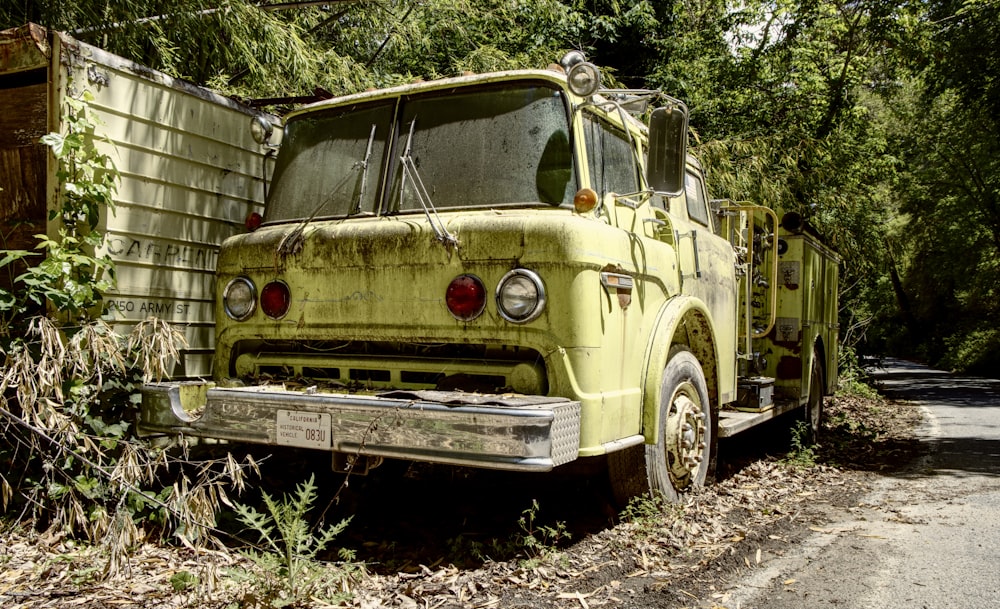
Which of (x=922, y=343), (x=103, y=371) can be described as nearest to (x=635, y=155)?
(x=103, y=371)

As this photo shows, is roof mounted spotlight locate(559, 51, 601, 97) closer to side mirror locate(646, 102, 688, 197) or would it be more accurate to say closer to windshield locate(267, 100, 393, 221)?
side mirror locate(646, 102, 688, 197)

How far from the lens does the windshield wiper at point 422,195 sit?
4.19m

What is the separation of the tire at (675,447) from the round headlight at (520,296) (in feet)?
3.74

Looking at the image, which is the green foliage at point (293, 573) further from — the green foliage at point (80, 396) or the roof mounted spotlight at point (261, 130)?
the roof mounted spotlight at point (261, 130)

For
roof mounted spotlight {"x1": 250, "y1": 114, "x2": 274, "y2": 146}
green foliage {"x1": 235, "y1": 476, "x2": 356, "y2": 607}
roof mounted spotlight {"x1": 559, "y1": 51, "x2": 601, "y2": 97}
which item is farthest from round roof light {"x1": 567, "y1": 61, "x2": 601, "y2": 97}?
green foliage {"x1": 235, "y1": 476, "x2": 356, "y2": 607}

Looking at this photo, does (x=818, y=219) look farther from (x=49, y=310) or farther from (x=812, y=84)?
(x=49, y=310)

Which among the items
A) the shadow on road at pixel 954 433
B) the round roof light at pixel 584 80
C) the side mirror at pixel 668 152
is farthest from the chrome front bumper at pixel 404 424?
the shadow on road at pixel 954 433

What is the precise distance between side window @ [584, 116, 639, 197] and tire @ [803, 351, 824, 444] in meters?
4.61

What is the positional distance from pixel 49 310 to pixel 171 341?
0.70 metres

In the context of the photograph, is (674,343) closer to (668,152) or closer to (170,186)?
(668,152)

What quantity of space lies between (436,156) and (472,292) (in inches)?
38.8

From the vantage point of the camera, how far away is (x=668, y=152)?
4.58 metres

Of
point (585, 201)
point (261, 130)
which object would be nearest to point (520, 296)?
point (585, 201)

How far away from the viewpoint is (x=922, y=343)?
1583 inches
